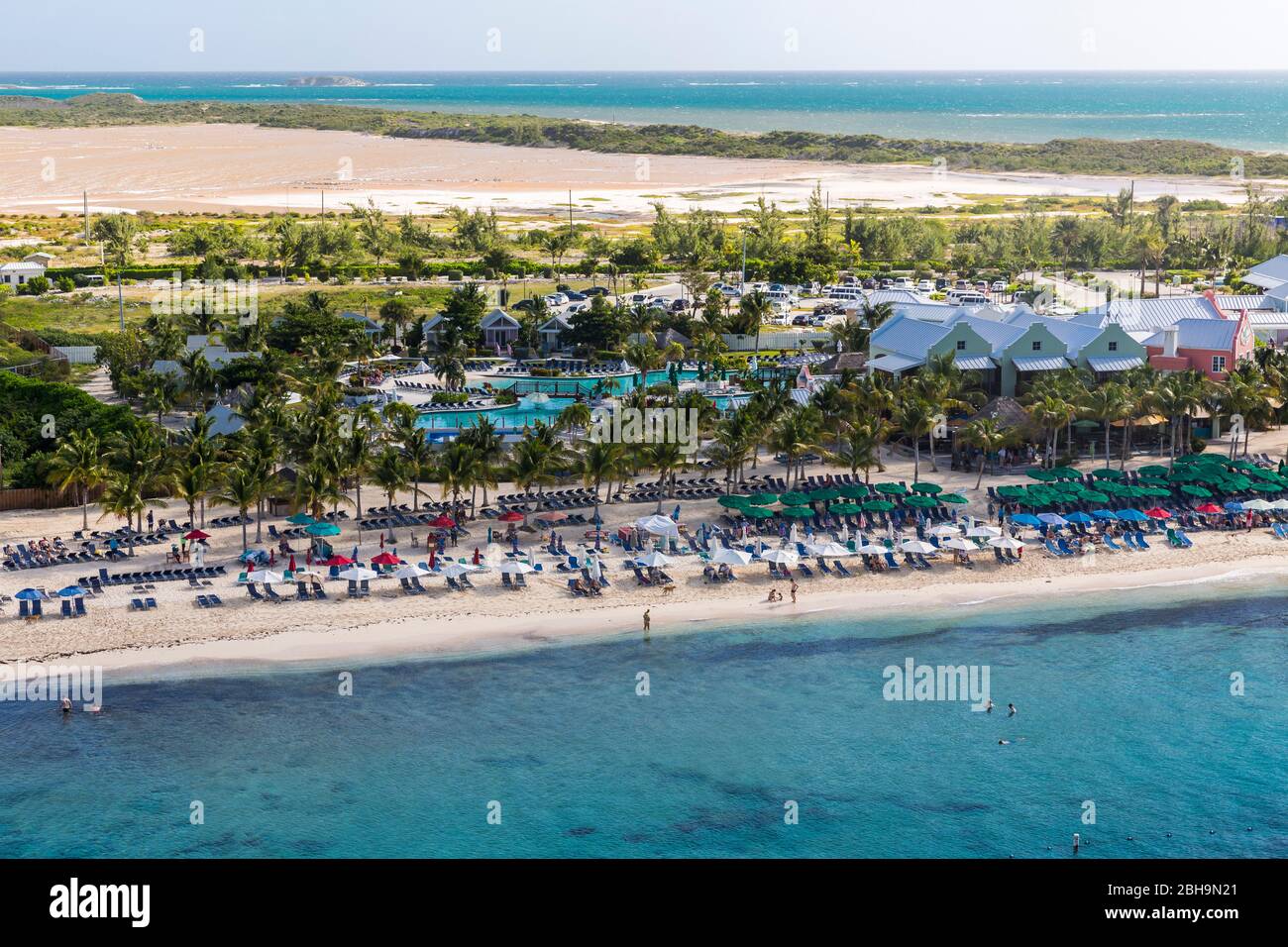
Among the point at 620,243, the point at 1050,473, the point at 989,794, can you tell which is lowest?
the point at 989,794

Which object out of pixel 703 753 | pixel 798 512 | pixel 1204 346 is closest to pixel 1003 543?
pixel 798 512

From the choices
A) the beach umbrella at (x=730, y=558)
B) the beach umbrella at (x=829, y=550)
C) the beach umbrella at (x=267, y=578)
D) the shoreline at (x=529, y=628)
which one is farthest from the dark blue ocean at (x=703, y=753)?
the beach umbrella at (x=267, y=578)

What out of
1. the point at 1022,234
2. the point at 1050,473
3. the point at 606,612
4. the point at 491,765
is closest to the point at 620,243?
the point at 1022,234

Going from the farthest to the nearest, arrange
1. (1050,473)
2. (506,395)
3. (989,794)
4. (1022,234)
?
(1022,234) → (506,395) → (1050,473) → (989,794)

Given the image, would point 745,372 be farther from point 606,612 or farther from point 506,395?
point 606,612

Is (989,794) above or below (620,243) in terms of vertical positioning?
below
